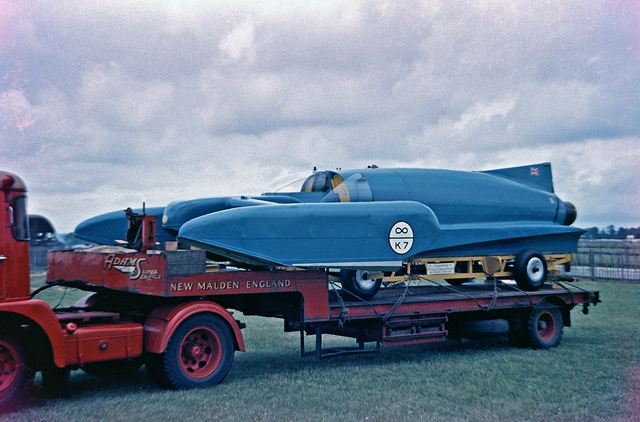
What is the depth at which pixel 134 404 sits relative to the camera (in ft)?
22.9

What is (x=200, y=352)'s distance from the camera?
25.8 feet

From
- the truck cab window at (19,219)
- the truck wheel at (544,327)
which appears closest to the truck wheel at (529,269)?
the truck wheel at (544,327)

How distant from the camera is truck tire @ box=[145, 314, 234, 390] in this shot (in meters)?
7.51

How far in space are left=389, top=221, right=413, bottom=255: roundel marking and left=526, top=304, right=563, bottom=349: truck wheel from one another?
3340 mm

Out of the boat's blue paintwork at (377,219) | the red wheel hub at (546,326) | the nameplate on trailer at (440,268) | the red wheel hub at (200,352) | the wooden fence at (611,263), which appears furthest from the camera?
the wooden fence at (611,263)

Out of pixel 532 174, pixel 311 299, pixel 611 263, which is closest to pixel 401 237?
pixel 311 299

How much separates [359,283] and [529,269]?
3640mm

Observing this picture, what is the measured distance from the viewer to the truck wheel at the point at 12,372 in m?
6.52

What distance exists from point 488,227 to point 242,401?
246 inches

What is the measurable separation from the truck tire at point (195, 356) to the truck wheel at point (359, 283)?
2.57m

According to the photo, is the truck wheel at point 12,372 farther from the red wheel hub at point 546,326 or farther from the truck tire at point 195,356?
the red wheel hub at point 546,326

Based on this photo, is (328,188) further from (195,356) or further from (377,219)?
(195,356)

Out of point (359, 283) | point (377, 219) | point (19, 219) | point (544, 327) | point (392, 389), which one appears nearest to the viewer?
point (19, 219)

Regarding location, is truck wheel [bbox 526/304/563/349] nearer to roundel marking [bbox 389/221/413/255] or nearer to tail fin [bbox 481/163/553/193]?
tail fin [bbox 481/163/553/193]
